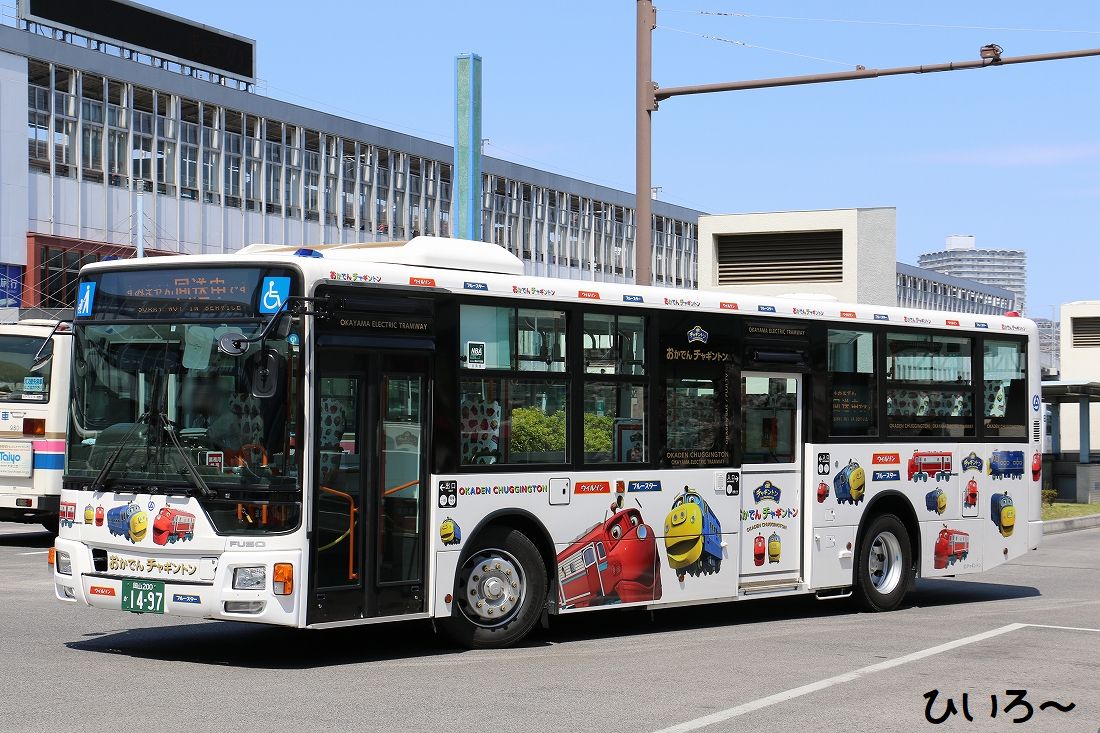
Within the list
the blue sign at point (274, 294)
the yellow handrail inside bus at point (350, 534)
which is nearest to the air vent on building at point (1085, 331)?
the yellow handrail inside bus at point (350, 534)

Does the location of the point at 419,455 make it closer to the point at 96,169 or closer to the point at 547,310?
the point at 547,310

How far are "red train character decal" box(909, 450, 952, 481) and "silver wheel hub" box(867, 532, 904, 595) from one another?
713 millimetres

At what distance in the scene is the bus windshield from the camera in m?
10.6

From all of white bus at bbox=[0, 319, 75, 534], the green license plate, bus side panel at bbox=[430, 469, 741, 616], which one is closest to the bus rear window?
white bus at bbox=[0, 319, 75, 534]

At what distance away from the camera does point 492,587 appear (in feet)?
39.1

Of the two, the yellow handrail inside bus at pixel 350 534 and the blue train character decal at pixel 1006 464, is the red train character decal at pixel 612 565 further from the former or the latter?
the blue train character decal at pixel 1006 464

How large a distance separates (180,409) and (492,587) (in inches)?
111

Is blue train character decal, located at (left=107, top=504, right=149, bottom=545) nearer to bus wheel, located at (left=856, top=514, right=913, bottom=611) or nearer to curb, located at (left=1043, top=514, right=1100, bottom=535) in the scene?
bus wheel, located at (left=856, top=514, right=913, bottom=611)

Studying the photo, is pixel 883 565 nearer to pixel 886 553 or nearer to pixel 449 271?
pixel 886 553

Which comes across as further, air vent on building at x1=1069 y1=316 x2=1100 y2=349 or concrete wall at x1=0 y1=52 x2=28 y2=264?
air vent on building at x1=1069 y1=316 x2=1100 y2=349

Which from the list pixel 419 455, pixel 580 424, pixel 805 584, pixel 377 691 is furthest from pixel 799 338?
pixel 377 691

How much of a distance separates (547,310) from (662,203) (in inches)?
2787

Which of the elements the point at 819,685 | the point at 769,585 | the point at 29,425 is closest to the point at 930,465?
the point at 769,585

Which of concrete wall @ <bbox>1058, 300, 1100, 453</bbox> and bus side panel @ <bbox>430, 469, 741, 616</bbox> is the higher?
concrete wall @ <bbox>1058, 300, 1100, 453</bbox>
